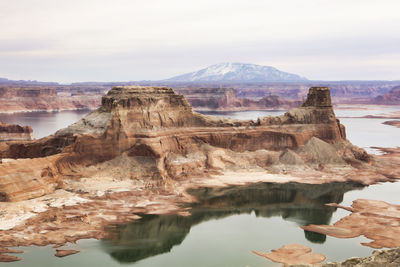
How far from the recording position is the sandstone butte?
143 feet

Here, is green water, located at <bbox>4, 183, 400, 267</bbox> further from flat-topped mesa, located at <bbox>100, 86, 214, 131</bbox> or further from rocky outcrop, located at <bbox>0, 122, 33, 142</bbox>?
rocky outcrop, located at <bbox>0, 122, 33, 142</bbox>

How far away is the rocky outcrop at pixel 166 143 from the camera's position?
179ft

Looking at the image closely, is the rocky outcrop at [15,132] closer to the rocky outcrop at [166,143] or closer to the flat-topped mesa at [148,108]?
the rocky outcrop at [166,143]

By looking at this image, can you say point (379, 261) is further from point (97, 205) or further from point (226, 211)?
point (97, 205)

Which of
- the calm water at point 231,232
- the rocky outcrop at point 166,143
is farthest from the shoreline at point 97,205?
the rocky outcrop at point 166,143

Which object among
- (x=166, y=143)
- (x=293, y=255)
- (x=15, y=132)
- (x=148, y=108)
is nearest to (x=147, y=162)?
(x=166, y=143)

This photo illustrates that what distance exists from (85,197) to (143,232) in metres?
11.9

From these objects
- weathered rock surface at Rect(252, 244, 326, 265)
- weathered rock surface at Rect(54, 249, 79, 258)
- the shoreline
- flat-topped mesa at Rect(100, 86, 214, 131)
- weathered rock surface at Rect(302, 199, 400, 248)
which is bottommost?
weathered rock surface at Rect(252, 244, 326, 265)

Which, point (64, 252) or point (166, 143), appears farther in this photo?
point (166, 143)

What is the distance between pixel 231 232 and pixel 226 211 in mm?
7315

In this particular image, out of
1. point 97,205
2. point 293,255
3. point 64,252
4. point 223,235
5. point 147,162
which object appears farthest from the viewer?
point 147,162

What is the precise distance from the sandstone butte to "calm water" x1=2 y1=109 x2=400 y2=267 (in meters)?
2.63

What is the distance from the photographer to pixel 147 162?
57.9m

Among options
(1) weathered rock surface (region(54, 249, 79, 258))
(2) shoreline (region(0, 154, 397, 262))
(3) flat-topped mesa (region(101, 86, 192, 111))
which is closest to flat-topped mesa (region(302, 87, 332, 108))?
(2) shoreline (region(0, 154, 397, 262))
